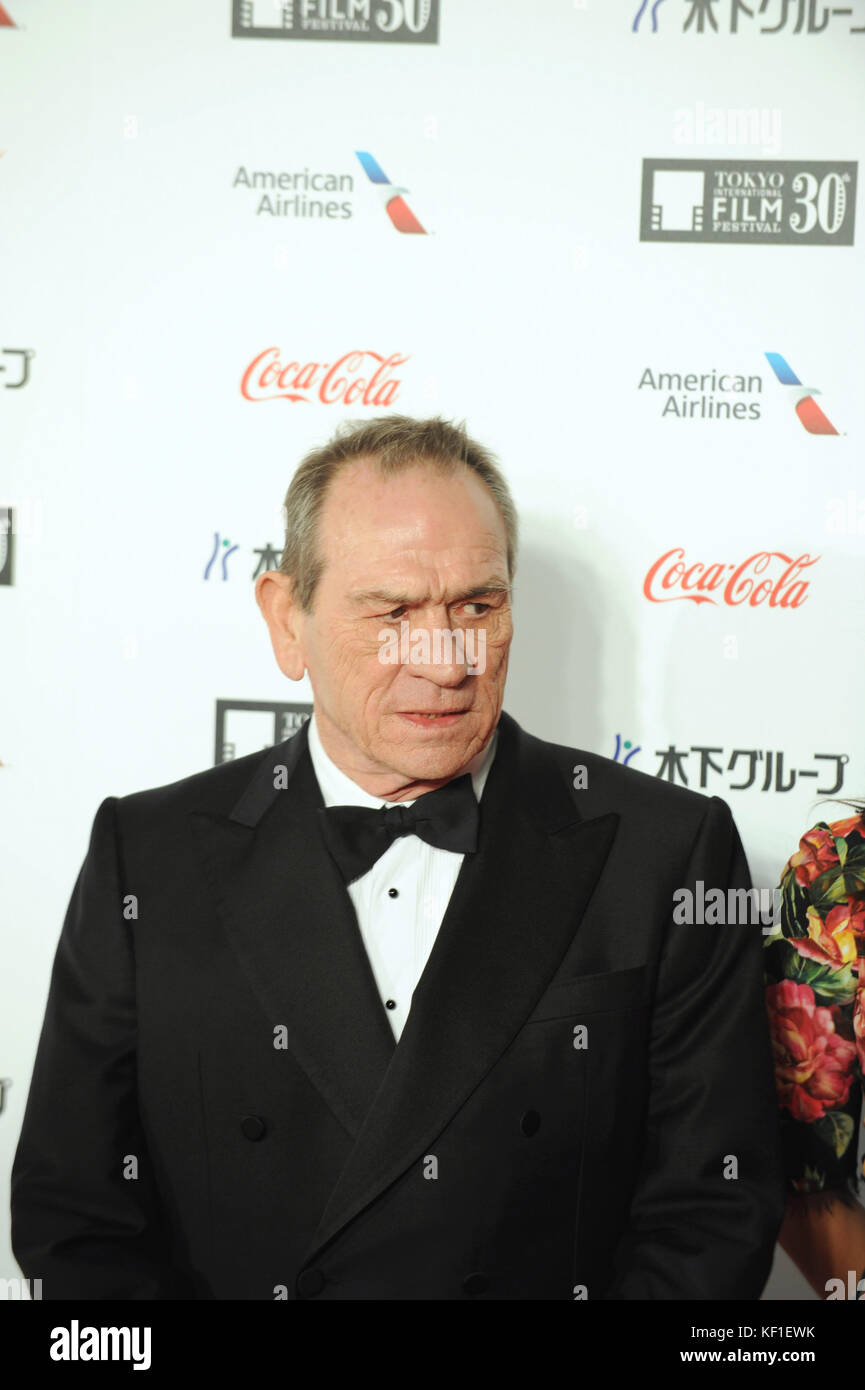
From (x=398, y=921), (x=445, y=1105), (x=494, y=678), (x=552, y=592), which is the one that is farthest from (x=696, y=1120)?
(x=552, y=592)

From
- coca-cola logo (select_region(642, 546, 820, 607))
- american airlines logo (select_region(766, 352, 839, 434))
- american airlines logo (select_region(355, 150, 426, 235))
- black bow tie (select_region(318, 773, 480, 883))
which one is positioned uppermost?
american airlines logo (select_region(355, 150, 426, 235))

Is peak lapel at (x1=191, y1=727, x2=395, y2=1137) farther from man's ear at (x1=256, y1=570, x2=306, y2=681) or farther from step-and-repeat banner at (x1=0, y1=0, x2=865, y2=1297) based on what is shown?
step-and-repeat banner at (x1=0, y1=0, x2=865, y2=1297)

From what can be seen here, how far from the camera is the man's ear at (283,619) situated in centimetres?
186

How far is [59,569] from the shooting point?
262 centimetres

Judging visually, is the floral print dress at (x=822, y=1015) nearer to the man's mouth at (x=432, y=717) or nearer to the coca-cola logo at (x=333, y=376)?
the man's mouth at (x=432, y=717)

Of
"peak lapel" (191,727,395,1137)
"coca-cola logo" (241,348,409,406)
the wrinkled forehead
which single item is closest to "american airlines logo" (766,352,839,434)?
"coca-cola logo" (241,348,409,406)

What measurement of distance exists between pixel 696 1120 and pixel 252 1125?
55 centimetres

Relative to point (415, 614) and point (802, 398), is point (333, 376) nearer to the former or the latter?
point (802, 398)

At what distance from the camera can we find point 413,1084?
5.29 feet

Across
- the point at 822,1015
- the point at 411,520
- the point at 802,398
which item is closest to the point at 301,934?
the point at 411,520

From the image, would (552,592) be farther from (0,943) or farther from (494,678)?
(0,943)

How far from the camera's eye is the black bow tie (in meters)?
1.72

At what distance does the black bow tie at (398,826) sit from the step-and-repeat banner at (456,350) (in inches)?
34.7

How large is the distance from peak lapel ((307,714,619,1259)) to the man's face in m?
0.13
